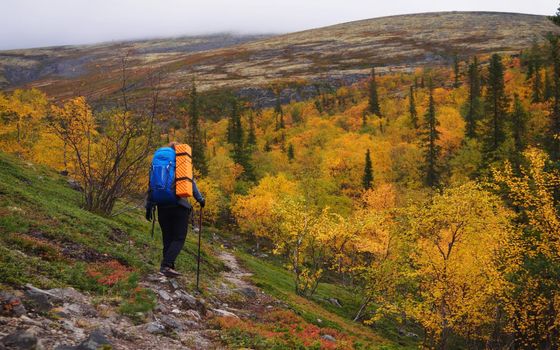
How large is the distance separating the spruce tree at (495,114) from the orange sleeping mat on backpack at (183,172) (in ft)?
195

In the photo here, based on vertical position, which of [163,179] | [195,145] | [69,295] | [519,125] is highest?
[163,179]

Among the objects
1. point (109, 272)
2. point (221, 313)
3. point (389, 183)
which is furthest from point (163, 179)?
point (389, 183)

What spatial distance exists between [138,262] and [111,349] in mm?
5970

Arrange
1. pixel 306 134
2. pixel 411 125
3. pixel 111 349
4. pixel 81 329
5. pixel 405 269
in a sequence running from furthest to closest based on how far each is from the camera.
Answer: pixel 306 134 → pixel 411 125 → pixel 405 269 → pixel 81 329 → pixel 111 349

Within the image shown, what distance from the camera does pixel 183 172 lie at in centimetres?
1034

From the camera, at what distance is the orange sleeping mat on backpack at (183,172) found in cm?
1019

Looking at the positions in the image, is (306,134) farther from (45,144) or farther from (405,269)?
(405,269)

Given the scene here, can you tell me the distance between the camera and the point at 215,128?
13500 cm

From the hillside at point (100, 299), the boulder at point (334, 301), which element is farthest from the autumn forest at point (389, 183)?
the hillside at point (100, 299)

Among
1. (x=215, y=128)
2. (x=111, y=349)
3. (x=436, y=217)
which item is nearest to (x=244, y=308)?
(x=111, y=349)

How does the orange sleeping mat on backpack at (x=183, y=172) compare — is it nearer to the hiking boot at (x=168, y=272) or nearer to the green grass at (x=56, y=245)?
the hiking boot at (x=168, y=272)

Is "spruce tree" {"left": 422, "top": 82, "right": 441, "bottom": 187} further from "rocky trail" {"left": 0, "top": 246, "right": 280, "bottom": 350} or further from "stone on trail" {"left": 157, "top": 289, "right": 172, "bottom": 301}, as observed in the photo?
"stone on trail" {"left": 157, "top": 289, "right": 172, "bottom": 301}

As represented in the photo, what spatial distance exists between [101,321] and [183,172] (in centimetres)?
391

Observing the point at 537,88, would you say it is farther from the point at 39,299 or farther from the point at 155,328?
the point at 39,299
